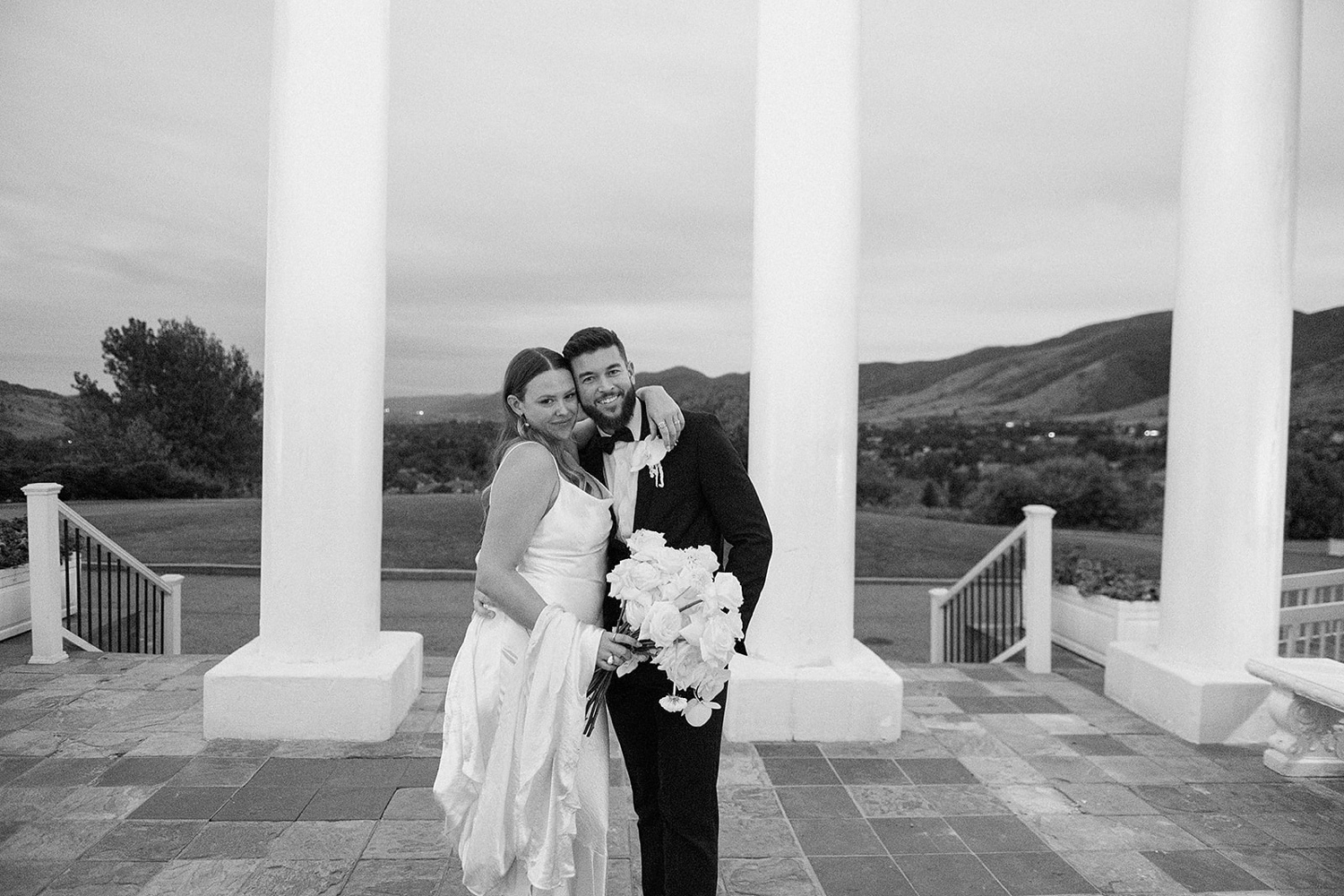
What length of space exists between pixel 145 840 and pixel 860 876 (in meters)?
2.75

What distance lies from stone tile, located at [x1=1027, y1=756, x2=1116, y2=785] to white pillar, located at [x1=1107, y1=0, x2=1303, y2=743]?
0.86 m

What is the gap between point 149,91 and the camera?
1207 cm

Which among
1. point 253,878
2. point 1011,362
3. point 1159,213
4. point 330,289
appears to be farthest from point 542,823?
point 1011,362

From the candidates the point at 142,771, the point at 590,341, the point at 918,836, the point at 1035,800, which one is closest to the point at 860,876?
the point at 918,836

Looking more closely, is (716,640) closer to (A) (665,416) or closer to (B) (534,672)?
(B) (534,672)

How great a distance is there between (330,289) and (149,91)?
9.82 meters

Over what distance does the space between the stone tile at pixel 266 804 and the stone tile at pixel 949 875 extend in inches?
98.0

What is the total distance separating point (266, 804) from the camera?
3.88m

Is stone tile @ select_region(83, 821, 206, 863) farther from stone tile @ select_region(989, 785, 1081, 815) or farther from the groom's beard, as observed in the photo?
stone tile @ select_region(989, 785, 1081, 815)

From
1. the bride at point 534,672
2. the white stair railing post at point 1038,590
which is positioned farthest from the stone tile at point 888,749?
the bride at point 534,672

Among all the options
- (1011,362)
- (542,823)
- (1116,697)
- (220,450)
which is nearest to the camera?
(542,823)

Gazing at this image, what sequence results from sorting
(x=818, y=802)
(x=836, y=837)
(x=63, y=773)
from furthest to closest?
1. (x=63, y=773)
2. (x=818, y=802)
3. (x=836, y=837)

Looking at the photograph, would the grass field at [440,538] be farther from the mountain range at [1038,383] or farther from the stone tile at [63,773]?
the stone tile at [63,773]

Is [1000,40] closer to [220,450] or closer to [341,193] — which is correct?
[341,193]
